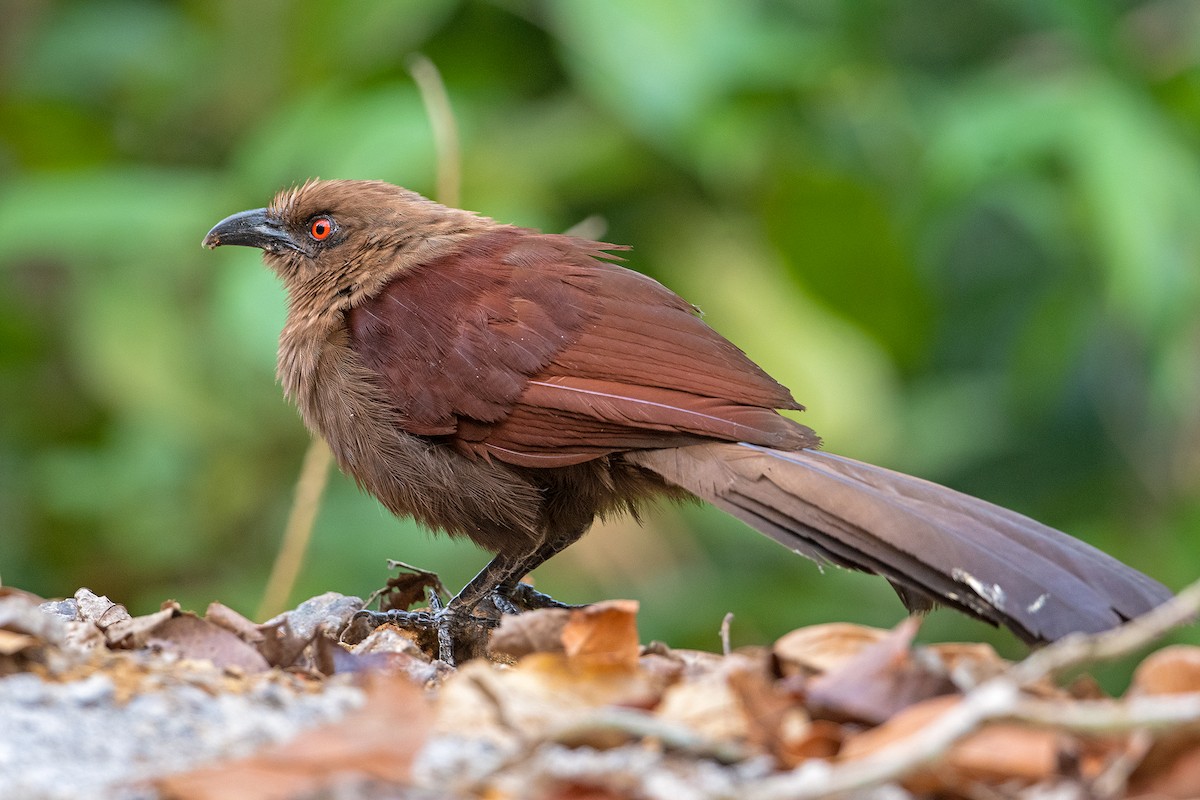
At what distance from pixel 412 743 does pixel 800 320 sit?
4001 millimetres

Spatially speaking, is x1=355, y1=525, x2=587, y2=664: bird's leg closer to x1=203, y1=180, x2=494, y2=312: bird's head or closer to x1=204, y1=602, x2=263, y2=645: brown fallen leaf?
x1=204, y1=602, x2=263, y2=645: brown fallen leaf

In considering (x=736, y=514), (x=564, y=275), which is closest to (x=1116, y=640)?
(x=736, y=514)

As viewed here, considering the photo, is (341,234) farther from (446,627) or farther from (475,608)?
(446,627)

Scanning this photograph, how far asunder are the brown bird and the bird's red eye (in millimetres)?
152

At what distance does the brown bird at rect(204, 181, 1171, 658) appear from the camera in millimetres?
3020

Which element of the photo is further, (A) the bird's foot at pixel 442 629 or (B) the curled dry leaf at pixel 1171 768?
(A) the bird's foot at pixel 442 629

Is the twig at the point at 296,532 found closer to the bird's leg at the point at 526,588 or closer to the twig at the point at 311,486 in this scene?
the twig at the point at 311,486

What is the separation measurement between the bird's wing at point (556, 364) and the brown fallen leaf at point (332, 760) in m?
1.57

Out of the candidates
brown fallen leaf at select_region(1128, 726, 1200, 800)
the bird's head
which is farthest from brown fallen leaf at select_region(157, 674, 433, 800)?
the bird's head

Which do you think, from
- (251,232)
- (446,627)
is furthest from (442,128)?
(446,627)

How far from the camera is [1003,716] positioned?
1789 millimetres

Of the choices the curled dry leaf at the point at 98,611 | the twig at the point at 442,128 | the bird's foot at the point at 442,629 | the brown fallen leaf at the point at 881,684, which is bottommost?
the brown fallen leaf at the point at 881,684

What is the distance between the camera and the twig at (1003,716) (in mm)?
1760

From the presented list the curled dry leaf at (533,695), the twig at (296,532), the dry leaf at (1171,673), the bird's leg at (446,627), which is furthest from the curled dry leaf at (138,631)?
the dry leaf at (1171,673)
